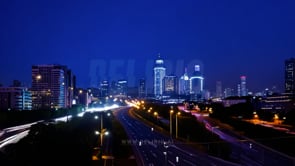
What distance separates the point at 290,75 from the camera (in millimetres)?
74375

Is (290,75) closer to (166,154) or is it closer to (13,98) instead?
(13,98)

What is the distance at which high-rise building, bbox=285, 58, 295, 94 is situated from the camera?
241 ft

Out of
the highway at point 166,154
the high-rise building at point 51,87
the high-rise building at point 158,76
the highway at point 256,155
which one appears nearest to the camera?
the highway at point 256,155

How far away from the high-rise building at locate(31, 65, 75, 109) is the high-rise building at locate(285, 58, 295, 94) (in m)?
36.9

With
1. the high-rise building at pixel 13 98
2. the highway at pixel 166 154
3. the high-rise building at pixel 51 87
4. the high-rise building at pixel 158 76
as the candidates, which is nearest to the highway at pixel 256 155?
the highway at pixel 166 154

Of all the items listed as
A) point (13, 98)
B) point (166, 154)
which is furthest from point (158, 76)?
point (166, 154)

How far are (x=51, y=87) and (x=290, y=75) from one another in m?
39.7

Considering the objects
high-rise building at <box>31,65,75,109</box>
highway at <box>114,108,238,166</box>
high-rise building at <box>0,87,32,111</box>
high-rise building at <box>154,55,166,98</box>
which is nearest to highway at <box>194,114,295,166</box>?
highway at <box>114,108,238,166</box>

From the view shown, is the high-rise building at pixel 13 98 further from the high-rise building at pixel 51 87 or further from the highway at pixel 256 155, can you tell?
the highway at pixel 256 155

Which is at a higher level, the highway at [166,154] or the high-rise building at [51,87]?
the high-rise building at [51,87]

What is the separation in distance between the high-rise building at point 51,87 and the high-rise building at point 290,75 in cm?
3690

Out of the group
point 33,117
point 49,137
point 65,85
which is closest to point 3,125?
point 33,117

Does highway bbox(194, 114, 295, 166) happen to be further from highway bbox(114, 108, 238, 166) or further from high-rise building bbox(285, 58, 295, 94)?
high-rise building bbox(285, 58, 295, 94)

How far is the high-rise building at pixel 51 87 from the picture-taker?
238 ft
